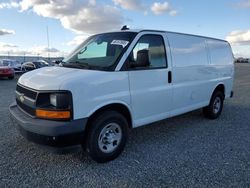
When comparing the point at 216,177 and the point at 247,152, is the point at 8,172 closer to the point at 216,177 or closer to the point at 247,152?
the point at 216,177

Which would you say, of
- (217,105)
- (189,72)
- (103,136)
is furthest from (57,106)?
(217,105)

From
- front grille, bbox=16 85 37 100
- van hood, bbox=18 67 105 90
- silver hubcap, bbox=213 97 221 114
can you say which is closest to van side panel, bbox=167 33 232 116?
silver hubcap, bbox=213 97 221 114

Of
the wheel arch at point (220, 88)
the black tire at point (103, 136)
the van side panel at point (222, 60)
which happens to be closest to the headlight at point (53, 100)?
the black tire at point (103, 136)

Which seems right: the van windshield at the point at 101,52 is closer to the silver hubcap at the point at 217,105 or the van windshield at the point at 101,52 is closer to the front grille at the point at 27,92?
the front grille at the point at 27,92

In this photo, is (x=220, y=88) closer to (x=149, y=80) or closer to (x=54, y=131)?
(x=149, y=80)

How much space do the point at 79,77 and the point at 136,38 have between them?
1.40 m

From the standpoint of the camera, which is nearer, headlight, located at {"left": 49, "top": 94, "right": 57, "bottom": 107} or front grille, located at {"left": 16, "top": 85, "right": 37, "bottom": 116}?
headlight, located at {"left": 49, "top": 94, "right": 57, "bottom": 107}

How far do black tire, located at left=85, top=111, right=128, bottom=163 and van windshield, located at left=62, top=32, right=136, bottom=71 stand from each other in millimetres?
782

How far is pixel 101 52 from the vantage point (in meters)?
4.72

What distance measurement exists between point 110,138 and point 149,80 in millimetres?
1276

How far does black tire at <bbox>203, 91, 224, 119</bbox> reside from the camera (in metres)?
6.99

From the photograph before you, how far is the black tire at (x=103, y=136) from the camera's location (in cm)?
396

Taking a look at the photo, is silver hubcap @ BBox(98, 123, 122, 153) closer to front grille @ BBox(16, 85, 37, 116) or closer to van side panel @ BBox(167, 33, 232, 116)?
front grille @ BBox(16, 85, 37, 116)

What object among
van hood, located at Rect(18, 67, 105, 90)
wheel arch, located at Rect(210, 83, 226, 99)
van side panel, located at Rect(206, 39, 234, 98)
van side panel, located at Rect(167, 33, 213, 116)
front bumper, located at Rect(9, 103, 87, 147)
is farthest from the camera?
wheel arch, located at Rect(210, 83, 226, 99)
